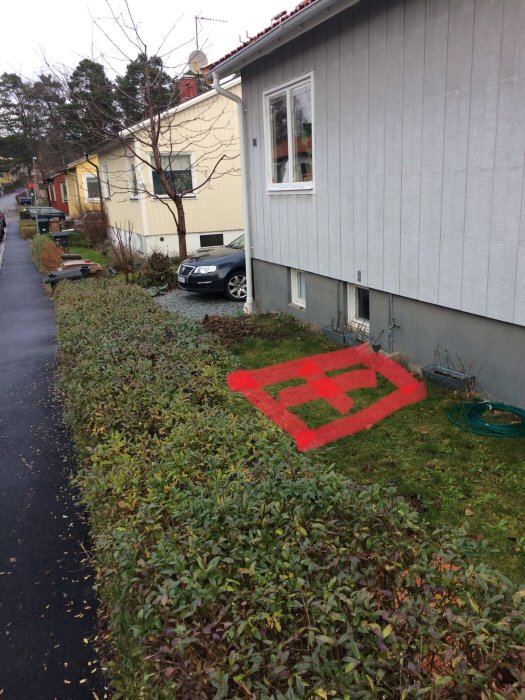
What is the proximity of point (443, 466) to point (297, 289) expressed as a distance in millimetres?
5486

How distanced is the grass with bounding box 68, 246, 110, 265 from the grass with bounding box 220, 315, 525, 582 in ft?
56.8

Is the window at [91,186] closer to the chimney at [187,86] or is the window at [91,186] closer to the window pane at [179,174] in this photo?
the chimney at [187,86]

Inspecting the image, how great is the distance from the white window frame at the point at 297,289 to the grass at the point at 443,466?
3354 mm

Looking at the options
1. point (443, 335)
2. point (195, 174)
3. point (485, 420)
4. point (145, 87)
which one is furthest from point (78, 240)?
point (485, 420)

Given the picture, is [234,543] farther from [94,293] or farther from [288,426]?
[94,293]

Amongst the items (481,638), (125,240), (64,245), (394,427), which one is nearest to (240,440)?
(481,638)

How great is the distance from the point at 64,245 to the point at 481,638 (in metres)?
26.5

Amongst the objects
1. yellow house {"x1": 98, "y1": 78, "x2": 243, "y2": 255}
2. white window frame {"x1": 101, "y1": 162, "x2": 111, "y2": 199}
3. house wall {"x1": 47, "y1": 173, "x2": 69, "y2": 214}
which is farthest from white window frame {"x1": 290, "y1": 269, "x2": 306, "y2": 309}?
house wall {"x1": 47, "y1": 173, "x2": 69, "y2": 214}

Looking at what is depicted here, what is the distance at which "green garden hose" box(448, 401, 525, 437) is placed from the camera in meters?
5.05

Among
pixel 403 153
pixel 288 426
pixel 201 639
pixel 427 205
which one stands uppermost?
pixel 403 153

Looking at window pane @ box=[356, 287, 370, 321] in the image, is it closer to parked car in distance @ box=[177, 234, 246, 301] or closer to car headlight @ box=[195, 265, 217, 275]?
parked car in distance @ box=[177, 234, 246, 301]

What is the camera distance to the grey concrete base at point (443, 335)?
17.6ft

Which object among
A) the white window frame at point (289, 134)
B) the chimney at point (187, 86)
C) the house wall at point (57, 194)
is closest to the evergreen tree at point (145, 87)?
the chimney at point (187, 86)

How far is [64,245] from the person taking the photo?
1017 inches
